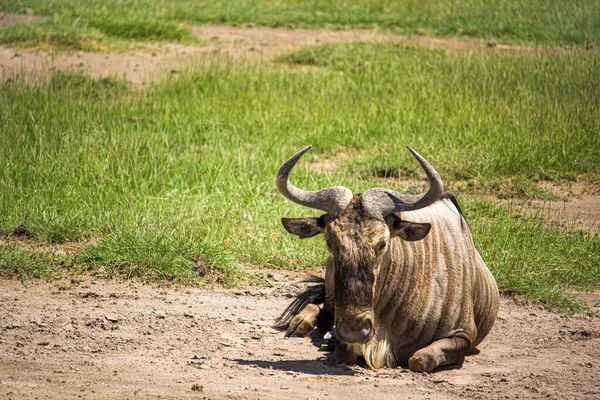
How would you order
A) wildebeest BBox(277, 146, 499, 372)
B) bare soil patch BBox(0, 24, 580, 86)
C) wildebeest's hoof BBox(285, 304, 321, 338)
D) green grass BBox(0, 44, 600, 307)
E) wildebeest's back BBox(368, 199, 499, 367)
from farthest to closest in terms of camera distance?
bare soil patch BBox(0, 24, 580, 86) < green grass BBox(0, 44, 600, 307) < wildebeest's hoof BBox(285, 304, 321, 338) < wildebeest's back BBox(368, 199, 499, 367) < wildebeest BBox(277, 146, 499, 372)

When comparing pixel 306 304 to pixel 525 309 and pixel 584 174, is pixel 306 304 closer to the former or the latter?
pixel 525 309

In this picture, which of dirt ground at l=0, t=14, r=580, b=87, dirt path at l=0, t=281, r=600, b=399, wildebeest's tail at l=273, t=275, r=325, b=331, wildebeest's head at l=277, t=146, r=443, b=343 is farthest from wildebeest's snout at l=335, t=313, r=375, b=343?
dirt ground at l=0, t=14, r=580, b=87

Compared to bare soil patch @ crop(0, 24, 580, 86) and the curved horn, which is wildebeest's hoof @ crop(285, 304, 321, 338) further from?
bare soil patch @ crop(0, 24, 580, 86)

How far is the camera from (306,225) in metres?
4.69

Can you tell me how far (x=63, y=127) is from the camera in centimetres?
876

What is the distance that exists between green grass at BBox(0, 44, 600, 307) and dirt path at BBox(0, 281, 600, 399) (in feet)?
1.30

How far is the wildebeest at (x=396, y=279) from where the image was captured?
4.32m

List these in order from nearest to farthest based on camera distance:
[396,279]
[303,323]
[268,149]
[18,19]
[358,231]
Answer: [358,231] → [396,279] → [303,323] → [268,149] → [18,19]

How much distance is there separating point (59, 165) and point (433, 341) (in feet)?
14.1

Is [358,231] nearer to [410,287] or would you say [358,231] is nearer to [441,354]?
[410,287]

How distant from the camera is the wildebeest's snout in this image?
13.8 feet

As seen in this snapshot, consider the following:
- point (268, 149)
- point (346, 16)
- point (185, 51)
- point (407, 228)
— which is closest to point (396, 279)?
point (407, 228)

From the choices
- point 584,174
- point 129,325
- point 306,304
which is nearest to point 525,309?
point 306,304

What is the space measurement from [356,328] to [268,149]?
495 cm
